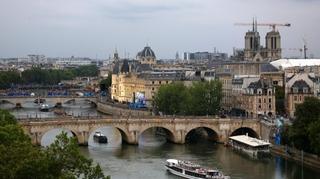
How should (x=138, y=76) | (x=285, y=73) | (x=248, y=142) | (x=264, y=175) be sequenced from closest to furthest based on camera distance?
1. (x=264, y=175)
2. (x=248, y=142)
3. (x=285, y=73)
4. (x=138, y=76)

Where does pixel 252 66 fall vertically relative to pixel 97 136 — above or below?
above

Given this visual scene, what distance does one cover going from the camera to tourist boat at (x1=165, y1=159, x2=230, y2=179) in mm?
50344

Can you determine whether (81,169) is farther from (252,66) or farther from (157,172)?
(252,66)

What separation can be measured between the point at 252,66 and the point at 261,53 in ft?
53.8

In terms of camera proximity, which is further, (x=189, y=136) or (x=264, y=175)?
(x=189, y=136)

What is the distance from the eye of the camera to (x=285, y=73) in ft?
302

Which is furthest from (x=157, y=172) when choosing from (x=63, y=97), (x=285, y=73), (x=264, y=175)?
(x=63, y=97)

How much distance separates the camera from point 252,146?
61906 millimetres

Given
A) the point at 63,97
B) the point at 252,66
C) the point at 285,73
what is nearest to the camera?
the point at 285,73

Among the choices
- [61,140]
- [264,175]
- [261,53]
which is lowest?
[264,175]

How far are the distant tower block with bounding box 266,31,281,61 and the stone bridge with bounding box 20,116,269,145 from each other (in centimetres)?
4950

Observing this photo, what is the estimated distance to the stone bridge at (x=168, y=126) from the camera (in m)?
66.3

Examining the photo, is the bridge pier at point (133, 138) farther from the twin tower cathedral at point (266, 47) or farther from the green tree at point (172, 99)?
the twin tower cathedral at point (266, 47)

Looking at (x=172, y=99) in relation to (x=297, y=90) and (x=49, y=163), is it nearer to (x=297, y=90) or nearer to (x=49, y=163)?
(x=297, y=90)
